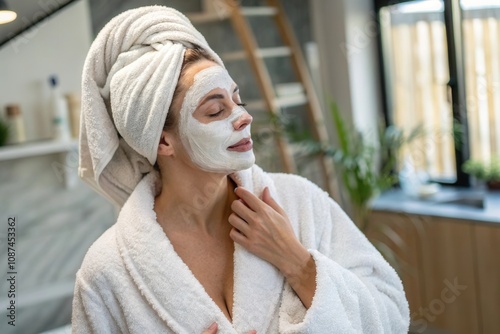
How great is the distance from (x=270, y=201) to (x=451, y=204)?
1.99 m

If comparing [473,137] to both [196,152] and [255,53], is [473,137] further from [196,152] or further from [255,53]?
[196,152]

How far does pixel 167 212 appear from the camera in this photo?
137 cm

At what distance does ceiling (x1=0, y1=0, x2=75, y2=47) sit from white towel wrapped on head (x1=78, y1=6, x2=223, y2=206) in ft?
1.05

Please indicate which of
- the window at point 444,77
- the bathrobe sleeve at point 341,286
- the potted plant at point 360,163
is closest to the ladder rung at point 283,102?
the potted plant at point 360,163

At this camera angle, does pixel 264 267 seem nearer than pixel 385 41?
Yes

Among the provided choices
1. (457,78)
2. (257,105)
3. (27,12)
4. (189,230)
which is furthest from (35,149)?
(457,78)

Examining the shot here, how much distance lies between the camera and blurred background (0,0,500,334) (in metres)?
2.62

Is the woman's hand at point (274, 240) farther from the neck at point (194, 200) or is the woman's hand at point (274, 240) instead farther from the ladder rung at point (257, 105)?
the ladder rung at point (257, 105)

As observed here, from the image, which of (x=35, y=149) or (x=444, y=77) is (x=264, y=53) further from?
(x=35, y=149)

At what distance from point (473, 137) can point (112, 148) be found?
235 centimetres

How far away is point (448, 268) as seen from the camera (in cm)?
296

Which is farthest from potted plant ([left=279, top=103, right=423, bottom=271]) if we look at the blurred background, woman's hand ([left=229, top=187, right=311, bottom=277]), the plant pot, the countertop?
woman's hand ([left=229, top=187, right=311, bottom=277])

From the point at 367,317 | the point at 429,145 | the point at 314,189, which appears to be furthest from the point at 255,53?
the point at 367,317

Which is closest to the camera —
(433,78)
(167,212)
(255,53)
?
(167,212)
